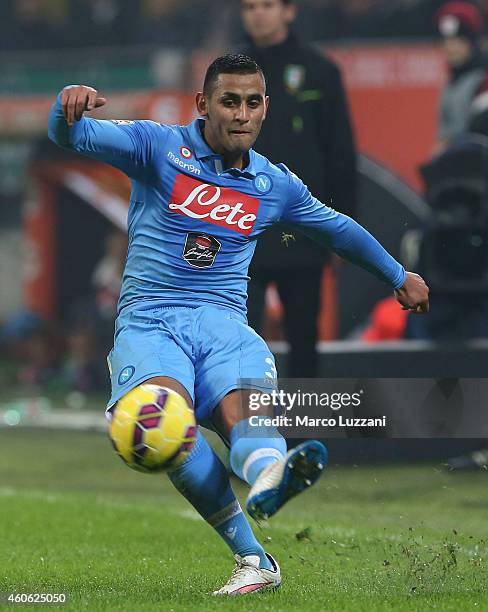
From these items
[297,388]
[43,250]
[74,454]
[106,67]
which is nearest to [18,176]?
[43,250]

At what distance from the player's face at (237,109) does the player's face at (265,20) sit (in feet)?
10.8

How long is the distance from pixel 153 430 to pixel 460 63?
7.45m

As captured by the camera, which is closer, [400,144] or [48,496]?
[48,496]

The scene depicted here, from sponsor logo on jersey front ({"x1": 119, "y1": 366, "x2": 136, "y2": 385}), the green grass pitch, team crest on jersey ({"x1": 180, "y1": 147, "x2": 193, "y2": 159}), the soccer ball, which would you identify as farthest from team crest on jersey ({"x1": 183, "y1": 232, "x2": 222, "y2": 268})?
the green grass pitch

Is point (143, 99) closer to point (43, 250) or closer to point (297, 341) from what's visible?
point (43, 250)

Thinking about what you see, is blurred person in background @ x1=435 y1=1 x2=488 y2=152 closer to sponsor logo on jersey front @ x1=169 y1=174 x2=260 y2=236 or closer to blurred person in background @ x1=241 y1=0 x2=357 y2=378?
blurred person in background @ x1=241 y1=0 x2=357 y2=378

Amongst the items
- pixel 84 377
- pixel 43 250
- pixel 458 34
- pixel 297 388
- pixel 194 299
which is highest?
pixel 458 34

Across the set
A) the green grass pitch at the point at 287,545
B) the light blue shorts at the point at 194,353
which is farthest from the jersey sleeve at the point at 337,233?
the green grass pitch at the point at 287,545

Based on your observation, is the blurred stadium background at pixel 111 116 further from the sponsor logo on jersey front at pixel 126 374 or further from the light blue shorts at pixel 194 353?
the sponsor logo on jersey front at pixel 126 374

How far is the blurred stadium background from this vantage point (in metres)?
14.0

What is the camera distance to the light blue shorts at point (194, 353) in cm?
524

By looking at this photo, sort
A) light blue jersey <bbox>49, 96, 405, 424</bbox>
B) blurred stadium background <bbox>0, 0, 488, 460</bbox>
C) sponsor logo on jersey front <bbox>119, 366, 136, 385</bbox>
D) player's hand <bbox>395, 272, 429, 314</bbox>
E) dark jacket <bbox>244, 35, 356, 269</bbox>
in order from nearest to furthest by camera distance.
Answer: sponsor logo on jersey front <bbox>119, 366, 136, 385</bbox> < light blue jersey <bbox>49, 96, 405, 424</bbox> < player's hand <bbox>395, 272, 429, 314</bbox> < dark jacket <bbox>244, 35, 356, 269</bbox> < blurred stadium background <bbox>0, 0, 488, 460</bbox>

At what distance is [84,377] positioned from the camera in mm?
15938

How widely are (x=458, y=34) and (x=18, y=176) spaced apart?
279 inches
